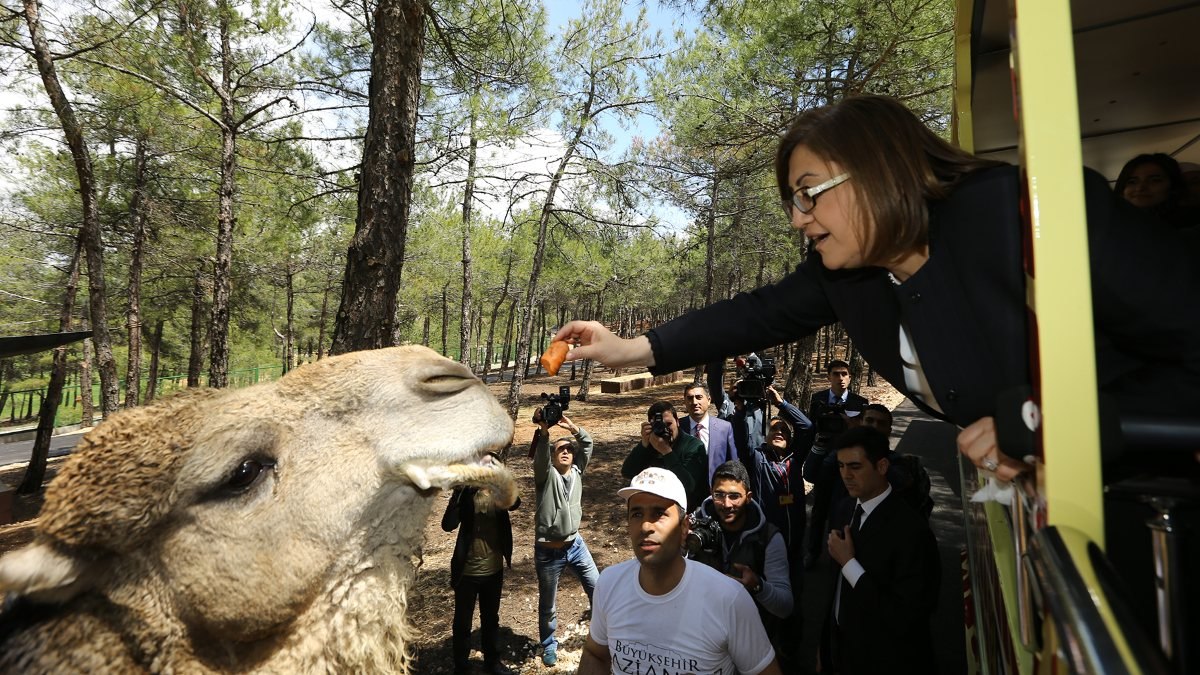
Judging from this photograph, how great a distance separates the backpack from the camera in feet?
14.3

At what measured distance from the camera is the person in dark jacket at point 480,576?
17.3 ft

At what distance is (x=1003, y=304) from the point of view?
4.13 ft

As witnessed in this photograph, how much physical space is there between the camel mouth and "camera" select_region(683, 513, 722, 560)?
2.51m

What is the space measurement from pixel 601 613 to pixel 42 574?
7.31 ft

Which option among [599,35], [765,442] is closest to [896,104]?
[765,442]

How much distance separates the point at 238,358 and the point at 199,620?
41.3 m

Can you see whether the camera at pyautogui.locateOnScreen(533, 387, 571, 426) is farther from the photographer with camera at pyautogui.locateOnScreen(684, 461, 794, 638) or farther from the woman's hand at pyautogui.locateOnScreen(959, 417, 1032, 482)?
the woman's hand at pyautogui.locateOnScreen(959, 417, 1032, 482)

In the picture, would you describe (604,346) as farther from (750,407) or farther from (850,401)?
(850,401)

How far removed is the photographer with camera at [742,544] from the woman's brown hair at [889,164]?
109 inches

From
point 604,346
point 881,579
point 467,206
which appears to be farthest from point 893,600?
point 467,206

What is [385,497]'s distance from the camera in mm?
1575

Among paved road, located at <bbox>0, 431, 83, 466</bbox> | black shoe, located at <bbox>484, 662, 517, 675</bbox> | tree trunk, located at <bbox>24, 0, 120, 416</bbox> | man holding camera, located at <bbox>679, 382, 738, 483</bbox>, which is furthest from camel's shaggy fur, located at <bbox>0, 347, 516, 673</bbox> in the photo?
paved road, located at <bbox>0, 431, 83, 466</bbox>

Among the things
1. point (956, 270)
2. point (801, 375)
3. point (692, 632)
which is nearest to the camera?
point (956, 270)

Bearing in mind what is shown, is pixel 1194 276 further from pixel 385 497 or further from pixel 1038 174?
pixel 385 497
